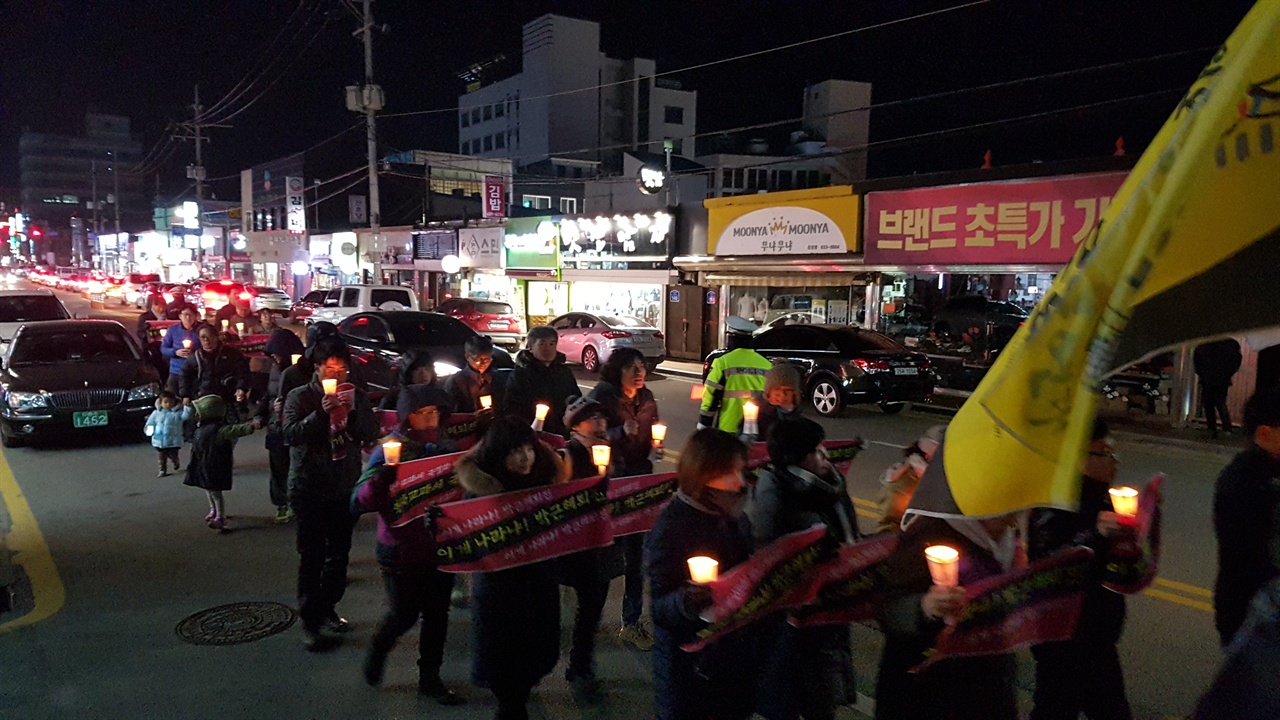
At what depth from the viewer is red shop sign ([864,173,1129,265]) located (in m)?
16.1

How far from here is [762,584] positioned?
287cm

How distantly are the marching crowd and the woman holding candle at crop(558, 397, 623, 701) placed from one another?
0.01 meters

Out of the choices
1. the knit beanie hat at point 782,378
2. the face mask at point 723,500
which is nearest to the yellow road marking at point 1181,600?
the knit beanie hat at point 782,378

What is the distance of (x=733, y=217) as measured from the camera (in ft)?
74.9

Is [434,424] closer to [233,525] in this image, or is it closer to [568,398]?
[568,398]

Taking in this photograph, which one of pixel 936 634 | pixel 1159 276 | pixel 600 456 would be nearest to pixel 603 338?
pixel 600 456

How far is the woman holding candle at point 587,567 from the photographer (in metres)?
4.28

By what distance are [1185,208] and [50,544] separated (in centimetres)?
828

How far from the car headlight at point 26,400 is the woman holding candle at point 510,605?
30.2ft

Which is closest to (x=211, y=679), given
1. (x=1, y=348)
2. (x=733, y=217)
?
(x=1, y=348)

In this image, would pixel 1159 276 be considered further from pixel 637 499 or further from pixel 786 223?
pixel 786 223

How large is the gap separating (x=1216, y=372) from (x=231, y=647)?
12843 millimetres

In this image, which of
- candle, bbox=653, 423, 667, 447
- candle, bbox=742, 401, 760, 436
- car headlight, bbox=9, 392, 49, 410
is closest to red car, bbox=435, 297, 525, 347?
car headlight, bbox=9, 392, 49, 410

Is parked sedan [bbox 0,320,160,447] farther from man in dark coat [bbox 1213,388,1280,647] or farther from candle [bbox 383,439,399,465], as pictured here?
man in dark coat [bbox 1213,388,1280,647]
